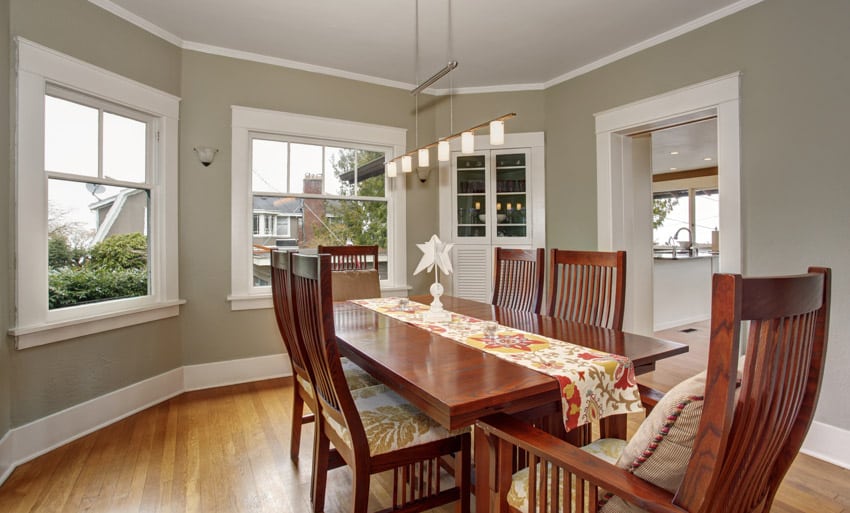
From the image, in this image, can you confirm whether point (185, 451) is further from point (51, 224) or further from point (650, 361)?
point (650, 361)

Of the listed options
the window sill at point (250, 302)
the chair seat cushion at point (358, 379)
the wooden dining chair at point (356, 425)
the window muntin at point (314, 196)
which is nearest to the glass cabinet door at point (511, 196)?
the window muntin at point (314, 196)

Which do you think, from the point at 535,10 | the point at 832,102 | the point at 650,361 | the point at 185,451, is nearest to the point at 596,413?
the point at 650,361

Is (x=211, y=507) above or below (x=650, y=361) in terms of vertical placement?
below

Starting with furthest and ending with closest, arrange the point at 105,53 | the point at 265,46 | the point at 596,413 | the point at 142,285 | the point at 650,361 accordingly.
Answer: the point at 265,46, the point at 142,285, the point at 105,53, the point at 650,361, the point at 596,413

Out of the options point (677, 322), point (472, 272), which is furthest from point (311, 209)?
point (677, 322)

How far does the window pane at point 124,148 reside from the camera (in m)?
2.74

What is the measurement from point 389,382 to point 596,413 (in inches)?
26.5

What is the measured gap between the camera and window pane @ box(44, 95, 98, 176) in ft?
7.90

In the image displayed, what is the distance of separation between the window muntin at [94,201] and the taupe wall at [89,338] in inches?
9.9

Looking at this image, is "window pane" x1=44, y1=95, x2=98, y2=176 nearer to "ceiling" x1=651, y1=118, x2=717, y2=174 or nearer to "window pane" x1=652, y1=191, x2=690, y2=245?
"ceiling" x1=651, y1=118, x2=717, y2=174

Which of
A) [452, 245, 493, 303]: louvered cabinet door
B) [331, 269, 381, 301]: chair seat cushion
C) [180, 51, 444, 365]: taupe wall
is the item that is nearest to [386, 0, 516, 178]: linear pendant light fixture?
[331, 269, 381, 301]: chair seat cushion

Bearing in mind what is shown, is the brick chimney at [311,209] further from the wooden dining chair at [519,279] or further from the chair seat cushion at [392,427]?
the chair seat cushion at [392,427]

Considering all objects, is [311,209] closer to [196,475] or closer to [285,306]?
[285,306]

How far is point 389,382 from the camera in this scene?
143 cm
